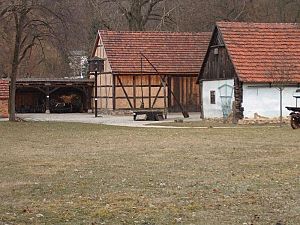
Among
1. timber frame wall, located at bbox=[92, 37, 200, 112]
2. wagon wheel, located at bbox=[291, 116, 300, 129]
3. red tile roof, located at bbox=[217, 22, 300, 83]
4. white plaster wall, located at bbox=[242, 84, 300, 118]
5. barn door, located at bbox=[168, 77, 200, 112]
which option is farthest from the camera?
barn door, located at bbox=[168, 77, 200, 112]

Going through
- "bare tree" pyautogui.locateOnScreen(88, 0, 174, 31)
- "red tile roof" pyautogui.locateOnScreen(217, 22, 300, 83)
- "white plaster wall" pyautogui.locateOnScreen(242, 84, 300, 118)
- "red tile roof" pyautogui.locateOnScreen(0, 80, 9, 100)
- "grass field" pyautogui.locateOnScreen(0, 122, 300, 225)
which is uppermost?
"bare tree" pyautogui.locateOnScreen(88, 0, 174, 31)

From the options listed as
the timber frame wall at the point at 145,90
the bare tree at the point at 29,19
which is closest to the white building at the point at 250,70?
the bare tree at the point at 29,19

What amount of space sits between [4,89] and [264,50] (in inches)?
717

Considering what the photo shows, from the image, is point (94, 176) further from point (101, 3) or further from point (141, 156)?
point (101, 3)

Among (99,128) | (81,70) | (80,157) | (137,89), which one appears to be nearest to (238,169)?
(80,157)

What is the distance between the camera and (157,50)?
51.3 m

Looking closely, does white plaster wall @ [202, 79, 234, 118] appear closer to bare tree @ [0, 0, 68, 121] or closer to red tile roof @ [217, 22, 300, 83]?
red tile roof @ [217, 22, 300, 83]

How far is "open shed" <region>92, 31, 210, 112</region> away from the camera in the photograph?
49.4 m

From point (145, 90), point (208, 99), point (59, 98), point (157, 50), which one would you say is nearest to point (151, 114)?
point (208, 99)

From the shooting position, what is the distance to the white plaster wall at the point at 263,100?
118 feet

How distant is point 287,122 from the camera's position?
3597 centimetres

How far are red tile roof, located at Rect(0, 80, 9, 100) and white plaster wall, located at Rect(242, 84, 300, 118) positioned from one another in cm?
1779

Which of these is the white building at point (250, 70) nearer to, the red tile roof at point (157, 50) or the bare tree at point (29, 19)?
the bare tree at point (29, 19)

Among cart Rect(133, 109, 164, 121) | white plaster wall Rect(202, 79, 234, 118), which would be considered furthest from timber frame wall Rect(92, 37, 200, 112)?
white plaster wall Rect(202, 79, 234, 118)
